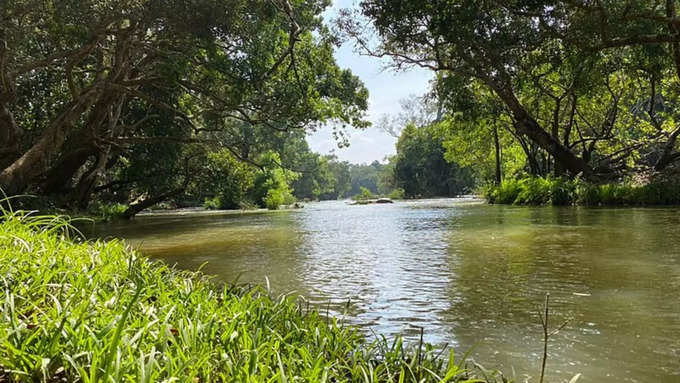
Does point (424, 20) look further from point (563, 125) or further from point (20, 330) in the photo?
point (563, 125)

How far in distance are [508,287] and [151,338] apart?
2.91 metres

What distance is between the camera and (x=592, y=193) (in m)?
14.7

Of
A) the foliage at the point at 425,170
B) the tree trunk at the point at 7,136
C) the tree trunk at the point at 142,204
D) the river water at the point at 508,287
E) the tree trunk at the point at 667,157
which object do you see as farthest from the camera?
the foliage at the point at 425,170

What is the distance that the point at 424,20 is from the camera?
36.9 ft

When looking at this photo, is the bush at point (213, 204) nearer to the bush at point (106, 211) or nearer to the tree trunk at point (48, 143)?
the bush at point (106, 211)

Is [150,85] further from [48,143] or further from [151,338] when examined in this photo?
[151,338]

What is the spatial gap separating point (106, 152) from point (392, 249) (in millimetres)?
10854

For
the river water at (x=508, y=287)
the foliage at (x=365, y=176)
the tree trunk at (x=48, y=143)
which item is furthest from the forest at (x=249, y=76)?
the foliage at (x=365, y=176)

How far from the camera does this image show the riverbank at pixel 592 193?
1331 cm

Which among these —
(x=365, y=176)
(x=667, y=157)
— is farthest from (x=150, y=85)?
(x=365, y=176)

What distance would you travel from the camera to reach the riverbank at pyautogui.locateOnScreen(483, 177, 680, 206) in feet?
43.7

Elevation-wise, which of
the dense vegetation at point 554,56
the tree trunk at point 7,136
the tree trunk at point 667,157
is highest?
the dense vegetation at point 554,56

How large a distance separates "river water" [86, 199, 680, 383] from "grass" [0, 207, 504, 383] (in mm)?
→ 502

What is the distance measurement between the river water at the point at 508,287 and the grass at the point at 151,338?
50cm
